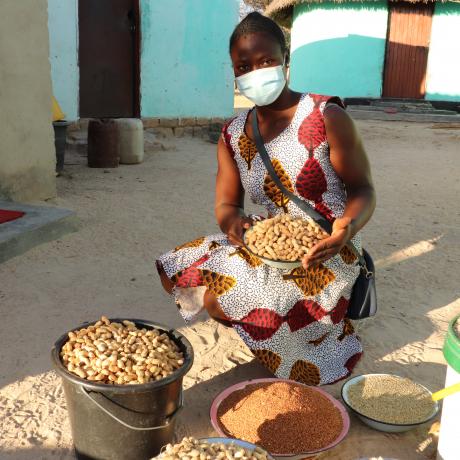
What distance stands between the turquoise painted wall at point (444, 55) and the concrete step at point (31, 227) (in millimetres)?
12070

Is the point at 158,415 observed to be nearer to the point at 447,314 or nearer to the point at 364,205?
the point at 364,205

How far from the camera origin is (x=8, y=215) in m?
4.19

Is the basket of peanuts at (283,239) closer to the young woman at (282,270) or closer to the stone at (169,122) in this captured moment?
the young woman at (282,270)

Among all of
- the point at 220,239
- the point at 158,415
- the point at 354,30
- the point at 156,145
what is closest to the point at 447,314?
the point at 220,239

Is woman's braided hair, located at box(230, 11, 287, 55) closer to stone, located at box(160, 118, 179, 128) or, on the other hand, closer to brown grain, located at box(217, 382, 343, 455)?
brown grain, located at box(217, 382, 343, 455)

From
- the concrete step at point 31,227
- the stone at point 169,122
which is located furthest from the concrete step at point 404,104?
the concrete step at point 31,227

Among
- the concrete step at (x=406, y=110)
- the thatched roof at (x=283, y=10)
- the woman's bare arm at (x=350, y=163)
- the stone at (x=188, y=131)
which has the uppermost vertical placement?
the thatched roof at (x=283, y=10)

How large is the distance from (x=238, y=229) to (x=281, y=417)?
33.1 inches

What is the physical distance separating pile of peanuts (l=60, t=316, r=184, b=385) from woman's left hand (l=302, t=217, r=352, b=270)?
606mm

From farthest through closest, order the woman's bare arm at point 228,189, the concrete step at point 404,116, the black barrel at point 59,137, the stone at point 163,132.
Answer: the concrete step at point 404,116, the stone at point 163,132, the black barrel at point 59,137, the woman's bare arm at point 228,189

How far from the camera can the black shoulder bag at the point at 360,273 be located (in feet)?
8.13

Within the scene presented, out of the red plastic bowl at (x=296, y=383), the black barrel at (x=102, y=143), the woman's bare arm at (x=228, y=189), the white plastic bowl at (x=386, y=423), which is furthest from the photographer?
the black barrel at (x=102, y=143)

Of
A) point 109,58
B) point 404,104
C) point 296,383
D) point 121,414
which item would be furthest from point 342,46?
point 121,414

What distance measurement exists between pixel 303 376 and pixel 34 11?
3771 millimetres
